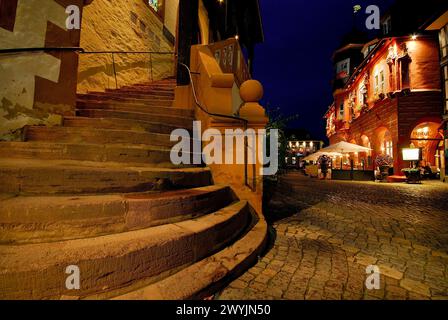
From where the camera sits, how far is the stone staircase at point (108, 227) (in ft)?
5.42

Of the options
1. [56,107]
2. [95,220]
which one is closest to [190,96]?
[56,107]

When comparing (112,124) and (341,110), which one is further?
(341,110)

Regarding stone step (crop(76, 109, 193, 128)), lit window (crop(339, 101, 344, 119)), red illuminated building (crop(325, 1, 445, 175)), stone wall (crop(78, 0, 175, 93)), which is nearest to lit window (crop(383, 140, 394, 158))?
red illuminated building (crop(325, 1, 445, 175))

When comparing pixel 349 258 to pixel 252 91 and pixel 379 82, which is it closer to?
pixel 252 91

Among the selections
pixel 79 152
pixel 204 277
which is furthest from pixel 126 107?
pixel 204 277

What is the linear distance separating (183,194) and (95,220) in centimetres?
97

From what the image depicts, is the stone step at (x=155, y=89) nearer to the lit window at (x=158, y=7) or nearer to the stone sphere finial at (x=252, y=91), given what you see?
the stone sphere finial at (x=252, y=91)

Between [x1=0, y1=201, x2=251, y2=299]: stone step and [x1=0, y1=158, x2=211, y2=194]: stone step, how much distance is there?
645 mm

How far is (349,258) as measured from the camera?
2785 mm

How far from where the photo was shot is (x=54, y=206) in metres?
1.95

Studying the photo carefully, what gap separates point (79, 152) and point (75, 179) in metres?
0.81

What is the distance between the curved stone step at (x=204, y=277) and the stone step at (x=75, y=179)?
3.68 feet

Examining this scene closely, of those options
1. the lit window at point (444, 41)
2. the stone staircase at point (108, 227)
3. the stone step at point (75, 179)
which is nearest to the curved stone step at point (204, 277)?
the stone staircase at point (108, 227)

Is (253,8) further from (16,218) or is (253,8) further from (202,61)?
(16,218)
